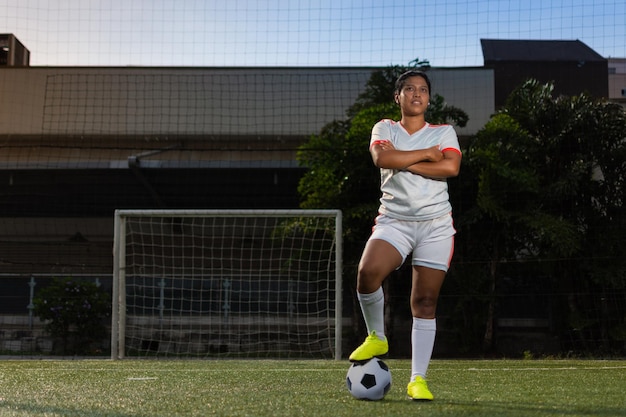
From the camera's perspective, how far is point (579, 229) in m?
9.45

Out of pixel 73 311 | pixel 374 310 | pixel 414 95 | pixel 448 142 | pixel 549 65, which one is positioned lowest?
pixel 73 311

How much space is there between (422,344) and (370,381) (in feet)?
1.01

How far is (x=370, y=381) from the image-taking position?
3326 mm

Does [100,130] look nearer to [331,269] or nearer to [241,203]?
[241,203]

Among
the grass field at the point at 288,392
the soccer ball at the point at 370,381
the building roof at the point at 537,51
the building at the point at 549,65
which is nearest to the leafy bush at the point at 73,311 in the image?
the grass field at the point at 288,392

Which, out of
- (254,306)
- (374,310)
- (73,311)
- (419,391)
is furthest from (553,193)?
(73,311)

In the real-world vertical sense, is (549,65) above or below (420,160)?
above

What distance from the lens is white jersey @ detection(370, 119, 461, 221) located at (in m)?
3.48

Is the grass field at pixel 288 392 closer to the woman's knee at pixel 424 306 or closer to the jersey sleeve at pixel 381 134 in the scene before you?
the woman's knee at pixel 424 306

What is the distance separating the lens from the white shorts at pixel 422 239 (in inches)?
136

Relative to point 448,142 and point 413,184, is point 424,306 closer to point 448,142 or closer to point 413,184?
point 413,184

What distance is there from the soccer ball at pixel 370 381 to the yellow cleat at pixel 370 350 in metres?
0.03

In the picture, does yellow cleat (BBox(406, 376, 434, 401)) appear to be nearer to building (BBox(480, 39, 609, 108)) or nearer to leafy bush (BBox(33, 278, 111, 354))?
leafy bush (BBox(33, 278, 111, 354))

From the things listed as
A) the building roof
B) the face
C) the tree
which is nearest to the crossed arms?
the face
